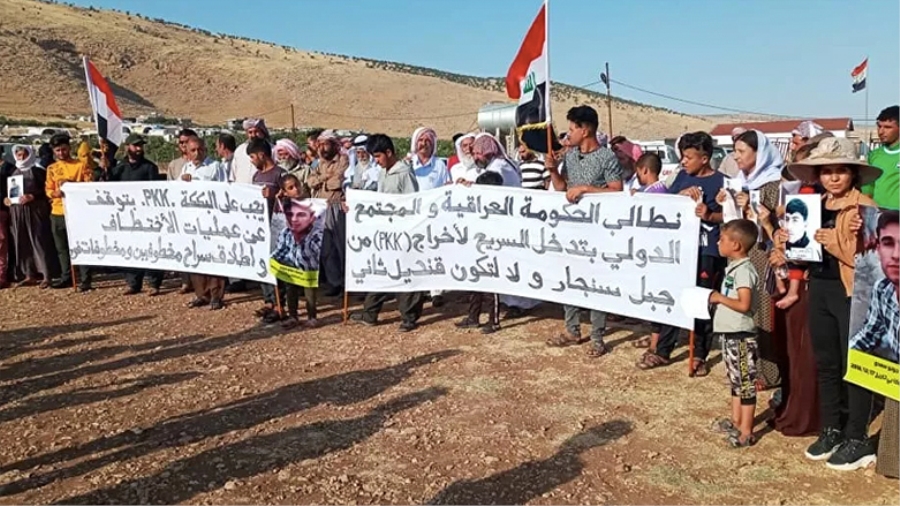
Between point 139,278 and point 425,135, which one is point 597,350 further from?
point 139,278

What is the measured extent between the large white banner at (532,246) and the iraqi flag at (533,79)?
0.68 m

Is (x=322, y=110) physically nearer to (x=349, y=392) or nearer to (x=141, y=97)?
(x=141, y=97)

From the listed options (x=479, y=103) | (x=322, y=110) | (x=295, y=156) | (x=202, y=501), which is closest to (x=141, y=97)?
(x=322, y=110)

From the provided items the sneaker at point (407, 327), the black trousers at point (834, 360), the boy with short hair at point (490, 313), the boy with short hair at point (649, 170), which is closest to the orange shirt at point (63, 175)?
the sneaker at point (407, 327)

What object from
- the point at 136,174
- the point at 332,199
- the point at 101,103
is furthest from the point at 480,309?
the point at 101,103

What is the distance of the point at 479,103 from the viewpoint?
3204 inches

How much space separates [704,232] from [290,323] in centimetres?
384

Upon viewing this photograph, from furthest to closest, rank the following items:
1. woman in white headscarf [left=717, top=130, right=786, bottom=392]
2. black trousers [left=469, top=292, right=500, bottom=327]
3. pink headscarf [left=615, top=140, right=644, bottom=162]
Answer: pink headscarf [left=615, top=140, right=644, bottom=162] < black trousers [left=469, top=292, right=500, bottom=327] < woman in white headscarf [left=717, top=130, right=786, bottom=392]

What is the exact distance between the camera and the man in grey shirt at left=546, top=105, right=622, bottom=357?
18.9 ft

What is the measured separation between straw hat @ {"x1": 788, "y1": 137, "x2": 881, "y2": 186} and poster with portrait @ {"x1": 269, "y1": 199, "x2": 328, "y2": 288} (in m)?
4.34

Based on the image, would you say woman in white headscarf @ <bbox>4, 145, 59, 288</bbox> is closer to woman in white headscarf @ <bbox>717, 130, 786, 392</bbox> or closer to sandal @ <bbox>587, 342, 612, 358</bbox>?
sandal @ <bbox>587, 342, 612, 358</bbox>

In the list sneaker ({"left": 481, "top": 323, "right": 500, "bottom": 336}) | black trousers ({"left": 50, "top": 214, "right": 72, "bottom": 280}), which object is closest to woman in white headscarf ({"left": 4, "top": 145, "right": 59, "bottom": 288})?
black trousers ({"left": 50, "top": 214, "right": 72, "bottom": 280})

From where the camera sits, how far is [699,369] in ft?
18.2

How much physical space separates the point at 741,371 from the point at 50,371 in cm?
513
